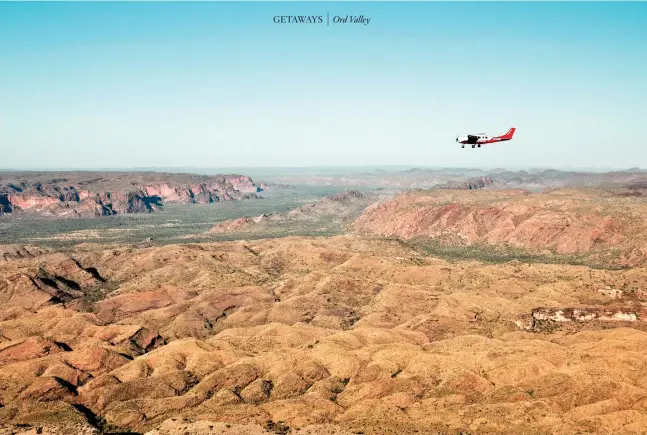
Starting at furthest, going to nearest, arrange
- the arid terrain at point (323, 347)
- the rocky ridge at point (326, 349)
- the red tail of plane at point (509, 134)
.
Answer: the red tail of plane at point (509, 134), the rocky ridge at point (326, 349), the arid terrain at point (323, 347)

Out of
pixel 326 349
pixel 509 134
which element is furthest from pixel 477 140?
pixel 326 349

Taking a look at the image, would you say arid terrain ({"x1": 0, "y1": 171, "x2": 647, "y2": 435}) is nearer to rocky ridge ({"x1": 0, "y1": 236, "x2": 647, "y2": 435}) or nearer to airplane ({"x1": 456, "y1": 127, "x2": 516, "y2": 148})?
rocky ridge ({"x1": 0, "y1": 236, "x2": 647, "y2": 435})

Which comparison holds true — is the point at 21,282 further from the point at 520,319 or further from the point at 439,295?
the point at 520,319

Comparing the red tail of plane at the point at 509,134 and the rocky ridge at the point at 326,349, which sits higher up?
the red tail of plane at the point at 509,134

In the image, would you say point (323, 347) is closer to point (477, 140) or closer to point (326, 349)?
point (326, 349)

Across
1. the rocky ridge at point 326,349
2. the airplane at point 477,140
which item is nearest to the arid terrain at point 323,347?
the rocky ridge at point 326,349

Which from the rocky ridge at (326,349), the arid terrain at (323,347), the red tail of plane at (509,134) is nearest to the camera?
the arid terrain at (323,347)

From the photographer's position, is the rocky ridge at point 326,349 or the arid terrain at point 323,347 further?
the rocky ridge at point 326,349

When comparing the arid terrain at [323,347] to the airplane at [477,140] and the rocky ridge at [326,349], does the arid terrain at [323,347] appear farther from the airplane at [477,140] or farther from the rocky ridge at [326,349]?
the airplane at [477,140]

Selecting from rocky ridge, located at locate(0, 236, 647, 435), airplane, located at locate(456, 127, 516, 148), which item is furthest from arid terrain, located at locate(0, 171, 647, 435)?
airplane, located at locate(456, 127, 516, 148)
